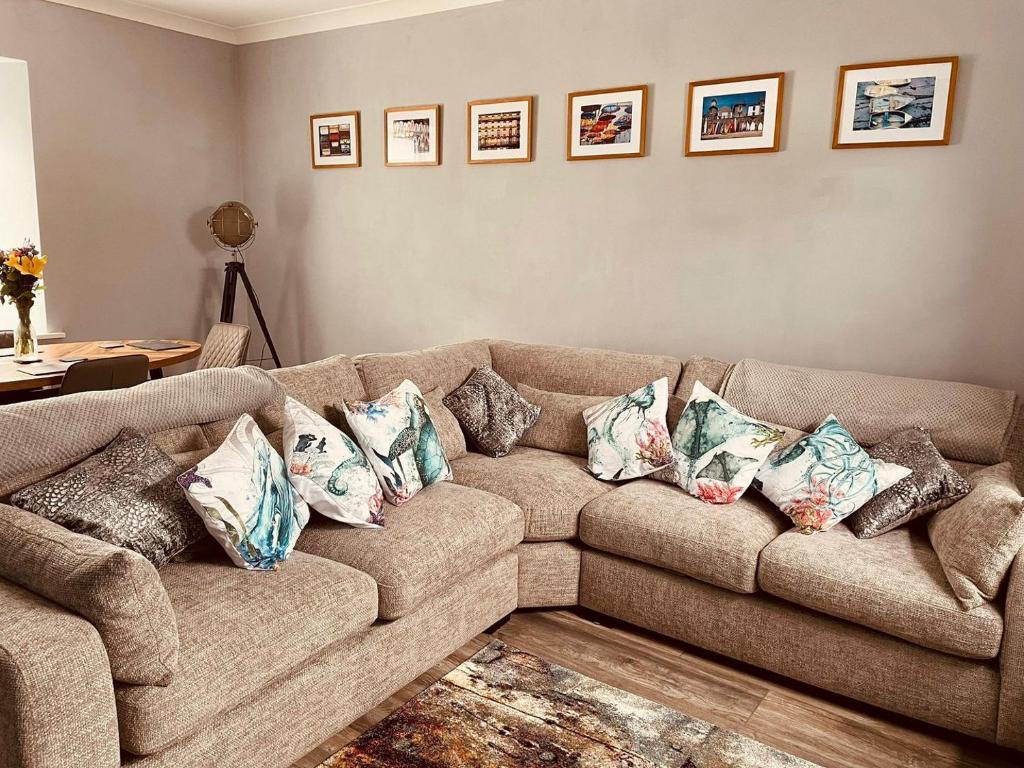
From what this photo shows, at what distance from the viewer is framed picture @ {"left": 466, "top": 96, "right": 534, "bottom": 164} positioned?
13.3 ft

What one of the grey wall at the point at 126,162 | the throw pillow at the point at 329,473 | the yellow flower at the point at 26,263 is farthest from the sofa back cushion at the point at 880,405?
the grey wall at the point at 126,162

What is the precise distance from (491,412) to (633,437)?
612 millimetres

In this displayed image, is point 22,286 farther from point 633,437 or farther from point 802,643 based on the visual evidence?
point 802,643

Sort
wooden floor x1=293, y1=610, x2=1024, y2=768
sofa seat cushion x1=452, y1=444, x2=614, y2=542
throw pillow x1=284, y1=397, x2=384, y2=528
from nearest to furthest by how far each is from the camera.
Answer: wooden floor x1=293, y1=610, x2=1024, y2=768 < throw pillow x1=284, y1=397, x2=384, y2=528 < sofa seat cushion x1=452, y1=444, x2=614, y2=542

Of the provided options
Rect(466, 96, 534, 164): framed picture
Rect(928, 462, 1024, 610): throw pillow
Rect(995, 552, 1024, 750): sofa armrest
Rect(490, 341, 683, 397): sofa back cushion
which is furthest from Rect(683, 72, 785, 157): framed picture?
Rect(995, 552, 1024, 750): sofa armrest

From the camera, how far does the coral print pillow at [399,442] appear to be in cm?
262

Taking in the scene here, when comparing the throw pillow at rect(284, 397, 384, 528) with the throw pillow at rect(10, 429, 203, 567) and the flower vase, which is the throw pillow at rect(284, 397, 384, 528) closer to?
the throw pillow at rect(10, 429, 203, 567)

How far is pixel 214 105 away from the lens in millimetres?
5152

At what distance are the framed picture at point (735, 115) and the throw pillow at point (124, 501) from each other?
2.58 meters

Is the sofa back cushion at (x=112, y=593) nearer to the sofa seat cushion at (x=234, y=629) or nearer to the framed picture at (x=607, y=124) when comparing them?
the sofa seat cushion at (x=234, y=629)

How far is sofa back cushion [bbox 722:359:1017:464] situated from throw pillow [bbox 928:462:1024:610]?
37 cm

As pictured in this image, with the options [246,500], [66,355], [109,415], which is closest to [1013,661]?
[246,500]

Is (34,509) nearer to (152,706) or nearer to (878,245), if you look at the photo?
(152,706)

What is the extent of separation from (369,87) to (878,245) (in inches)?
114
